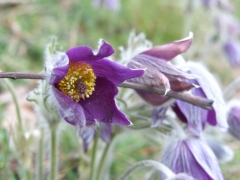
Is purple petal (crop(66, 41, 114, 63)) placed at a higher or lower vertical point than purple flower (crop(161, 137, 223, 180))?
higher


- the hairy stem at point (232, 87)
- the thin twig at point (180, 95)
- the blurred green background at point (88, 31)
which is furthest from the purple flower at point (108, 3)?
the thin twig at point (180, 95)

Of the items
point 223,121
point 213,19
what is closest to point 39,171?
point 223,121

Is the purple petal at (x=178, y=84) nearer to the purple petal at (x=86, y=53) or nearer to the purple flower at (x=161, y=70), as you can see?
the purple flower at (x=161, y=70)

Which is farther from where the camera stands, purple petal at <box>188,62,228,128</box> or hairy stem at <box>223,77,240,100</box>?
hairy stem at <box>223,77,240,100</box>

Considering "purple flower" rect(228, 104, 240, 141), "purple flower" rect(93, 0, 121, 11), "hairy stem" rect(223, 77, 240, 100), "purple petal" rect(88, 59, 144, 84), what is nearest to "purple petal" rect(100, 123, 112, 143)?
"purple petal" rect(88, 59, 144, 84)

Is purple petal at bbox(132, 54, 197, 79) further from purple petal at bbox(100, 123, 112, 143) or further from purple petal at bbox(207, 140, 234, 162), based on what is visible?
purple petal at bbox(207, 140, 234, 162)

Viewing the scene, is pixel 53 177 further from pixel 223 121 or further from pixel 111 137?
pixel 223 121
